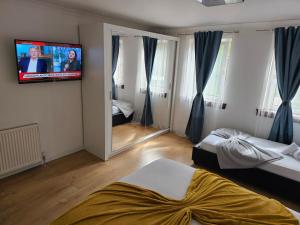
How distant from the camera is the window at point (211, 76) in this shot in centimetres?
350

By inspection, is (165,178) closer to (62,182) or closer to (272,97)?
(62,182)

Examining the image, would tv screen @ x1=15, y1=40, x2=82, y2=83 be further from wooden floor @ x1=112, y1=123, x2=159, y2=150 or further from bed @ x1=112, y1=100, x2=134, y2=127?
wooden floor @ x1=112, y1=123, x2=159, y2=150

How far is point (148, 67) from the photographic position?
151 inches

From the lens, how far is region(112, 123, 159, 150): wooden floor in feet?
11.5

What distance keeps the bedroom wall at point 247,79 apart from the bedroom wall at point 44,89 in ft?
7.01

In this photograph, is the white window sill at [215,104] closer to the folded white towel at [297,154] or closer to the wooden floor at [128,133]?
the wooden floor at [128,133]

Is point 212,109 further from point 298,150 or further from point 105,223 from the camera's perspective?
point 105,223

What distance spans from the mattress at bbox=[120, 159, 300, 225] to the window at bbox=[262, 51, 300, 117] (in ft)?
6.78

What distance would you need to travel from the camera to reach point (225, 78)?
3547 mm

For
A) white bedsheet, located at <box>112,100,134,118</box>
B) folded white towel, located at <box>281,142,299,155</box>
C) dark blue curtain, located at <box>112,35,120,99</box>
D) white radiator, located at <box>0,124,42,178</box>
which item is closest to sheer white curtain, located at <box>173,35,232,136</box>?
white bedsheet, located at <box>112,100,134,118</box>

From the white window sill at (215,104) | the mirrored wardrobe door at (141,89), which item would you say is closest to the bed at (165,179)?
the mirrored wardrobe door at (141,89)

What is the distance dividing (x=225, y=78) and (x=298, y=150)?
1.59 m

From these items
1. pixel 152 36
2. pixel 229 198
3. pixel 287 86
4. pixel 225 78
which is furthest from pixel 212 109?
pixel 229 198

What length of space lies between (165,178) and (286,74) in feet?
8.17
